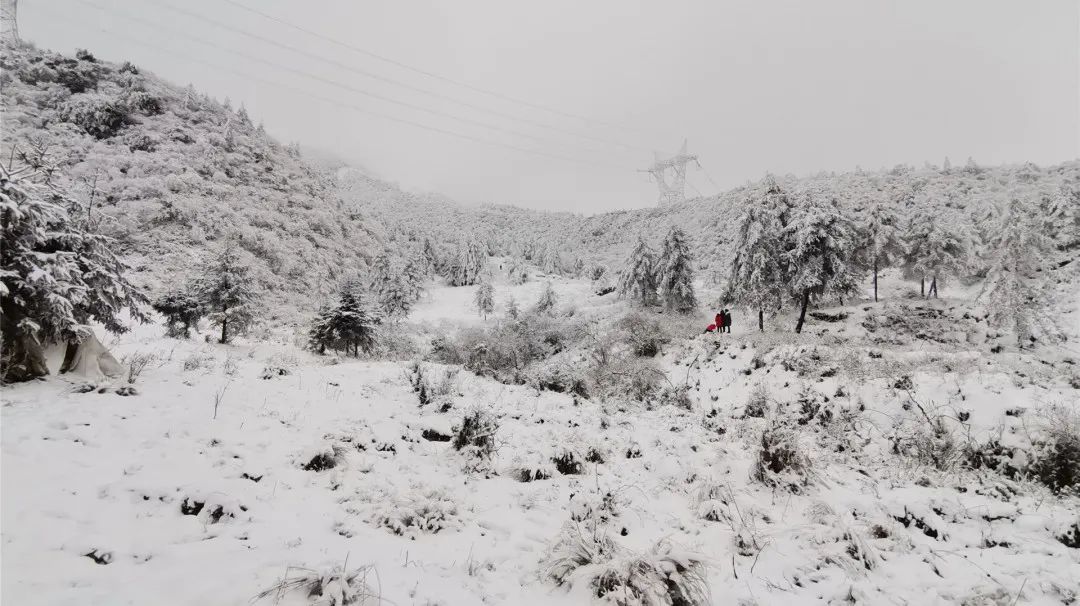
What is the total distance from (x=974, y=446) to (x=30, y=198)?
14.1 meters

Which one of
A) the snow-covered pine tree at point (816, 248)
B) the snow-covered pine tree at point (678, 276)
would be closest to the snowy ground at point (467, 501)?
the snow-covered pine tree at point (816, 248)

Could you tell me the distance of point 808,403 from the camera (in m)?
9.66

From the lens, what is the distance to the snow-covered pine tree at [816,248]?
24859 millimetres

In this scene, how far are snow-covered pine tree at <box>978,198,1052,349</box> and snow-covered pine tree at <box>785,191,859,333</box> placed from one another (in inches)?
449

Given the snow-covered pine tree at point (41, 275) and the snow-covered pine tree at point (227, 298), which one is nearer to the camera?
the snow-covered pine tree at point (41, 275)

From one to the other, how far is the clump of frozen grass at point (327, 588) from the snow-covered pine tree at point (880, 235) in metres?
46.7

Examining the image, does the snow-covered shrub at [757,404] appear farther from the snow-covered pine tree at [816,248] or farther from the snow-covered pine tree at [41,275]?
the snow-covered pine tree at [816,248]

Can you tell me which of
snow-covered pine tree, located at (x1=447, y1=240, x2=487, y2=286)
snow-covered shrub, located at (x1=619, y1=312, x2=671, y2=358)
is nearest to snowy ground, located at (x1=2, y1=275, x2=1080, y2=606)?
snow-covered shrub, located at (x1=619, y1=312, x2=671, y2=358)

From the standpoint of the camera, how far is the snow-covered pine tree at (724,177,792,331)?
26922 millimetres

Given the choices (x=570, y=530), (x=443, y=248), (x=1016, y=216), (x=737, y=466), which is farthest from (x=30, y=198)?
(x=443, y=248)

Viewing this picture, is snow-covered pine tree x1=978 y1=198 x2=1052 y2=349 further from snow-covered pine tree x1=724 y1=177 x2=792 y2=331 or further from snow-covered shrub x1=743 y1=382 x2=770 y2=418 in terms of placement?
snow-covered shrub x1=743 y1=382 x2=770 y2=418

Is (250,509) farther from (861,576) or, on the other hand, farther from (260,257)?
(260,257)

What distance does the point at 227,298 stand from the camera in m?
21.3

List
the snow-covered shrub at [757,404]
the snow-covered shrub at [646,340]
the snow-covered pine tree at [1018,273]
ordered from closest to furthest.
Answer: the snow-covered shrub at [757,404], the snow-covered shrub at [646,340], the snow-covered pine tree at [1018,273]
